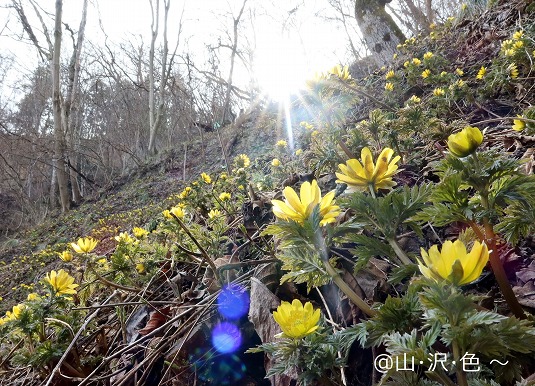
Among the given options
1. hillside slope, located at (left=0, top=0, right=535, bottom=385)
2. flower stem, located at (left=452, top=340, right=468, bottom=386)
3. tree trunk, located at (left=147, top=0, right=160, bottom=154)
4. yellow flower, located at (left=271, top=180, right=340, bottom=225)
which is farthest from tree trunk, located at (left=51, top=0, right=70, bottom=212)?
flower stem, located at (left=452, top=340, right=468, bottom=386)

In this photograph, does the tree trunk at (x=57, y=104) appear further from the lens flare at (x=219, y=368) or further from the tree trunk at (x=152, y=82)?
the lens flare at (x=219, y=368)

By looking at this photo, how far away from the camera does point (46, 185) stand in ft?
60.3

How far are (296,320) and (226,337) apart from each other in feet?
1.87

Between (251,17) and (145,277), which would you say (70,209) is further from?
(251,17)

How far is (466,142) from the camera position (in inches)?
25.4

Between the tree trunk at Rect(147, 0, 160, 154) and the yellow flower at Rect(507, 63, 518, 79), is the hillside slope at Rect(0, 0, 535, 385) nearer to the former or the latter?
the yellow flower at Rect(507, 63, 518, 79)

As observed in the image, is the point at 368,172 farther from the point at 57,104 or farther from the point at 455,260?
the point at 57,104

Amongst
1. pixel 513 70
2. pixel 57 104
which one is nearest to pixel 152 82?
pixel 57 104

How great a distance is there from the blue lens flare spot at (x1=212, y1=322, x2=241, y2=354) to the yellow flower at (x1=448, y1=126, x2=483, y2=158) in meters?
0.84

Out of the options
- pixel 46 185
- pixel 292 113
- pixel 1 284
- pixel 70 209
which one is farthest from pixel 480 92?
pixel 46 185

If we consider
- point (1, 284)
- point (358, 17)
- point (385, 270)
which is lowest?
point (385, 270)

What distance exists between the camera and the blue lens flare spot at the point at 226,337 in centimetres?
106

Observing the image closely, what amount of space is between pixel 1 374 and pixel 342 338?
1.70m

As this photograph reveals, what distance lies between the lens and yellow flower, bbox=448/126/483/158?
0.64 metres
